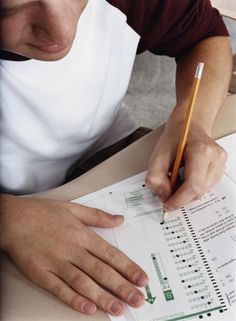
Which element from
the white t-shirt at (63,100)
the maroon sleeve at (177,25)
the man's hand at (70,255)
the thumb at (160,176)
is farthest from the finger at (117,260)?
the maroon sleeve at (177,25)

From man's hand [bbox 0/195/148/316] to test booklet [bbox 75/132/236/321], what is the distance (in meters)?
0.02

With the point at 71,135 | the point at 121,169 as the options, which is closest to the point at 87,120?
the point at 71,135

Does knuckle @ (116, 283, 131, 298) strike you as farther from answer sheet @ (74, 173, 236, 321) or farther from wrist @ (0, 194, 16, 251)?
wrist @ (0, 194, 16, 251)

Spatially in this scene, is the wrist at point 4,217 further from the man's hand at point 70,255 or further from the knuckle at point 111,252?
the knuckle at point 111,252

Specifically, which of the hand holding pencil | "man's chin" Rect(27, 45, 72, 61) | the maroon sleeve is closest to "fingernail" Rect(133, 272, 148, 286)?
the hand holding pencil

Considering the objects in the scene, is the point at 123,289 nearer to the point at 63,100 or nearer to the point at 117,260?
the point at 117,260

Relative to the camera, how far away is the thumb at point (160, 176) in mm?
625

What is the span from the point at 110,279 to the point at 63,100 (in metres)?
0.32

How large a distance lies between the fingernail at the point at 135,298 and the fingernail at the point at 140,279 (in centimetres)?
2

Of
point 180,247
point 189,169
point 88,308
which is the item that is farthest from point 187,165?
point 88,308

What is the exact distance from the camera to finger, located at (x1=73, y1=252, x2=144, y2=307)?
542 millimetres

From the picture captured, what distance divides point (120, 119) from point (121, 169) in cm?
27

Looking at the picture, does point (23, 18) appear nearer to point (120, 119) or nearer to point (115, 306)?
point (115, 306)

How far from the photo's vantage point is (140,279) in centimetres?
56
